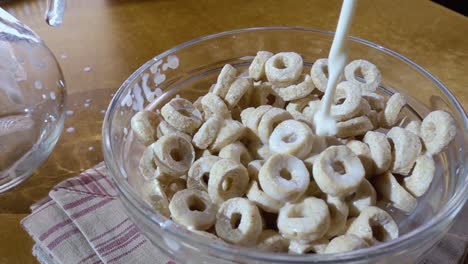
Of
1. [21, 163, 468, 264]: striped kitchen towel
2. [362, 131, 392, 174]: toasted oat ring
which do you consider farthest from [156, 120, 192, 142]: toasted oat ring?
[362, 131, 392, 174]: toasted oat ring

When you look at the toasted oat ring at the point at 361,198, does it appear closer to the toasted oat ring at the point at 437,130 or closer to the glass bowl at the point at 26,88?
the toasted oat ring at the point at 437,130

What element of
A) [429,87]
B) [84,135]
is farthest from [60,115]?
[429,87]

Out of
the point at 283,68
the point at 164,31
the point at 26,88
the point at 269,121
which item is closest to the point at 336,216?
the point at 269,121

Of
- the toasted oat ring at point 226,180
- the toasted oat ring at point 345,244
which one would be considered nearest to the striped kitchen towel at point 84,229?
the toasted oat ring at point 226,180

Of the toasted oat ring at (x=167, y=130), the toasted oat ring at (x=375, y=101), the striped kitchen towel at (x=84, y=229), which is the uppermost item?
the toasted oat ring at (x=375, y=101)

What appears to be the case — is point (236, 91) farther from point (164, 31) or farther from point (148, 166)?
point (164, 31)
